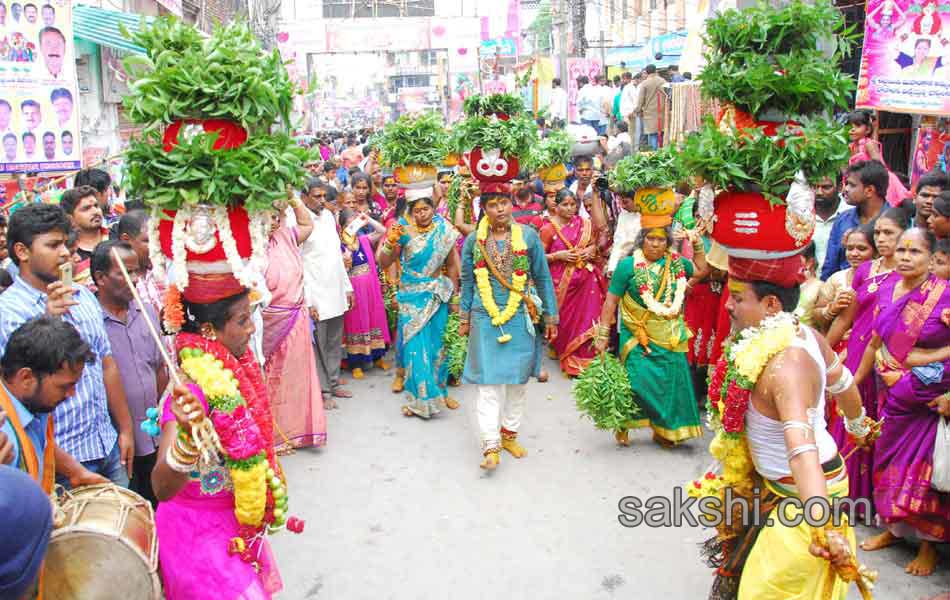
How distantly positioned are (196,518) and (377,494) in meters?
2.76

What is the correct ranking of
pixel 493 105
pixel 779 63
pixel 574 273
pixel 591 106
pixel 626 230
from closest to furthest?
pixel 779 63
pixel 493 105
pixel 626 230
pixel 574 273
pixel 591 106

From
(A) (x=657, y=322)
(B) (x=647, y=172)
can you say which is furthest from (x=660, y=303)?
(B) (x=647, y=172)

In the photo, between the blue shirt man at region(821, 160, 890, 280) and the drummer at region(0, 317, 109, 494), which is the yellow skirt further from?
the blue shirt man at region(821, 160, 890, 280)

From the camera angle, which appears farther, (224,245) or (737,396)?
(737,396)

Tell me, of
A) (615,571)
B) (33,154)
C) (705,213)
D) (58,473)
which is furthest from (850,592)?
(33,154)

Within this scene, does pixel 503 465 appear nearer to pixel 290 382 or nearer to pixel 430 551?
pixel 430 551

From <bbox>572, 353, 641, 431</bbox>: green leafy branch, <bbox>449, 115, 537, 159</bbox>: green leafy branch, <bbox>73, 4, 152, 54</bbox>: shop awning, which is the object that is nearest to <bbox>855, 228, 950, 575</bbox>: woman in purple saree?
<bbox>572, 353, 641, 431</bbox>: green leafy branch

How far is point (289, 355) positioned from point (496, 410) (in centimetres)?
175

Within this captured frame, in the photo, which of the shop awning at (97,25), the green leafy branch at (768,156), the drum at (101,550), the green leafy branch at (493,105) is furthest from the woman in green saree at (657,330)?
the shop awning at (97,25)

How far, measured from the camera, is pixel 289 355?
22.4 ft

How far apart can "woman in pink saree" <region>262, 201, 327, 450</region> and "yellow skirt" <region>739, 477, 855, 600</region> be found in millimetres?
4213

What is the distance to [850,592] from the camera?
15.0 feet

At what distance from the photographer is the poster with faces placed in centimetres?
716

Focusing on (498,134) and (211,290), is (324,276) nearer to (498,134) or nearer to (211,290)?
(498,134)
